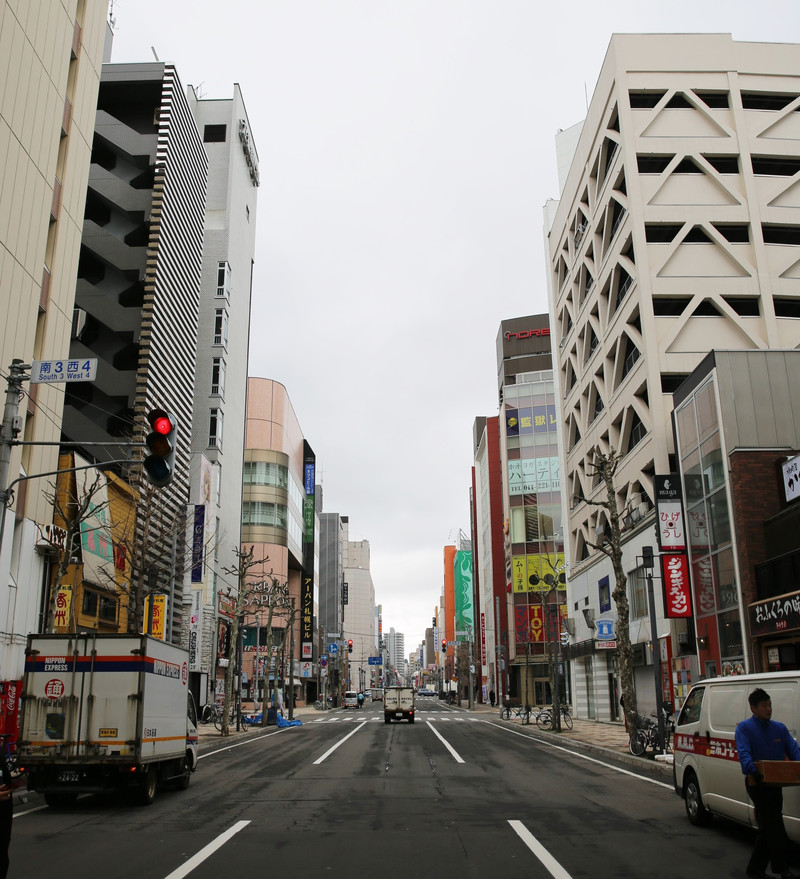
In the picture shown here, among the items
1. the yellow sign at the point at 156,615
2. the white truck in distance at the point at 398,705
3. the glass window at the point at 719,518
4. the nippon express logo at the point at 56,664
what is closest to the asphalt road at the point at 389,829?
the nippon express logo at the point at 56,664

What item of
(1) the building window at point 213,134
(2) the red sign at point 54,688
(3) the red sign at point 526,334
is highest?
(1) the building window at point 213,134

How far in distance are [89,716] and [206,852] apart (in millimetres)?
5181

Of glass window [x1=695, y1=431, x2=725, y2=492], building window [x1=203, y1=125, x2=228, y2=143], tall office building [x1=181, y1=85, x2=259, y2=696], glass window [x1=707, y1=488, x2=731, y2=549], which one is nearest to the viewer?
glass window [x1=707, y1=488, x2=731, y2=549]

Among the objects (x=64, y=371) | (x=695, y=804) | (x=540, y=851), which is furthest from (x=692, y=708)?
(x=64, y=371)

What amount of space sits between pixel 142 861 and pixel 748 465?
23.5 meters

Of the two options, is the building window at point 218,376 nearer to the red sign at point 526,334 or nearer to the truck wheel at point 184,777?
the red sign at point 526,334

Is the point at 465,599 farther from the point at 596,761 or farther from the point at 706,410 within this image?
the point at 596,761

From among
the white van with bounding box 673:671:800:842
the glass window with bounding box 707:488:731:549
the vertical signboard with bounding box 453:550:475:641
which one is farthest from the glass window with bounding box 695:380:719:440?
the vertical signboard with bounding box 453:550:475:641

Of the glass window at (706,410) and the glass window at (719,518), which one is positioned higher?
the glass window at (706,410)

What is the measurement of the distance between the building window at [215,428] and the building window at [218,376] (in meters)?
1.62

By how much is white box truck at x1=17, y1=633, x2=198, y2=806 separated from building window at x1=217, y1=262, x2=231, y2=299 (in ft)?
180

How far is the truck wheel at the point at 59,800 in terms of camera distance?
Result: 1448 centimetres

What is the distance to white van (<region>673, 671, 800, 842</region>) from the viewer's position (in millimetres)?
9076

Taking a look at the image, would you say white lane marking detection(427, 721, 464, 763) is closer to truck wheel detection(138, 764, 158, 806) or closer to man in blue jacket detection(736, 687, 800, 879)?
truck wheel detection(138, 764, 158, 806)
